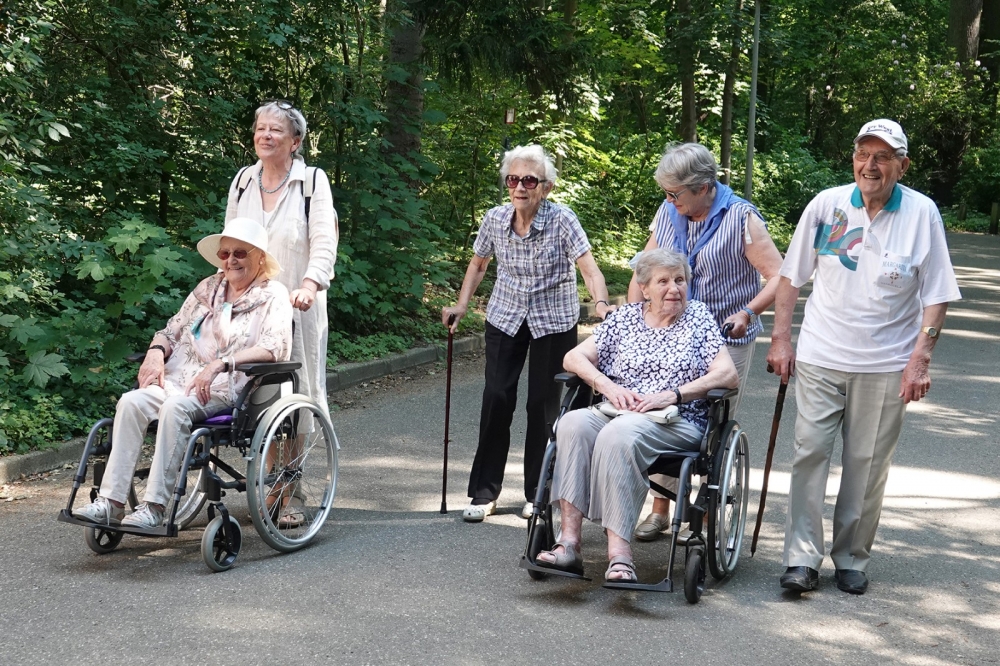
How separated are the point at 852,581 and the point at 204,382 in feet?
9.27

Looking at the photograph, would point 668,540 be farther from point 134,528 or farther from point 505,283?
point 134,528

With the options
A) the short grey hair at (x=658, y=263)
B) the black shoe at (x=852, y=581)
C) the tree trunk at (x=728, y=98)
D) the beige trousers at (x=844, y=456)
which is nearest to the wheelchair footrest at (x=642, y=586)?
the beige trousers at (x=844, y=456)

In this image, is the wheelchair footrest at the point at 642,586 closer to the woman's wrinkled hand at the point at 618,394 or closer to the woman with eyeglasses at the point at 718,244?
the woman's wrinkled hand at the point at 618,394

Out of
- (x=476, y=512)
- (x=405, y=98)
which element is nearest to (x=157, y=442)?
(x=476, y=512)

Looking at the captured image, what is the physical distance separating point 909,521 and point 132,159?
5.78 meters

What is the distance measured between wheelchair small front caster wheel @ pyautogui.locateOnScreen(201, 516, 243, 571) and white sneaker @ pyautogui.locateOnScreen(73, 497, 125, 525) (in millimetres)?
376

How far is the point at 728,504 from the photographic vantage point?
4.87m

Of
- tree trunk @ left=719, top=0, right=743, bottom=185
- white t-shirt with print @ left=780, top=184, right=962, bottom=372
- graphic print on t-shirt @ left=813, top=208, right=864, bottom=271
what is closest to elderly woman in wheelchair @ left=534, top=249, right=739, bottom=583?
white t-shirt with print @ left=780, top=184, right=962, bottom=372

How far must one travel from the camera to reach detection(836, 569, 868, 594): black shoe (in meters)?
4.67

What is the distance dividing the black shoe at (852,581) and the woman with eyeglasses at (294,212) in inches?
98.3

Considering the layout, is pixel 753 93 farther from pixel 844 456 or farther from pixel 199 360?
pixel 199 360

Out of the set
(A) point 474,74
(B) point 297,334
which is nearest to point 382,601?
(B) point 297,334

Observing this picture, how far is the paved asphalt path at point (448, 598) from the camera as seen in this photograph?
3.97 m

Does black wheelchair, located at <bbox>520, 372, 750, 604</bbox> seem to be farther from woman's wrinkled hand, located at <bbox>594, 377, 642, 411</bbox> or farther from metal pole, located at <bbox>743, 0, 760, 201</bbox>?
metal pole, located at <bbox>743, 0, 760, 201</bbox>
